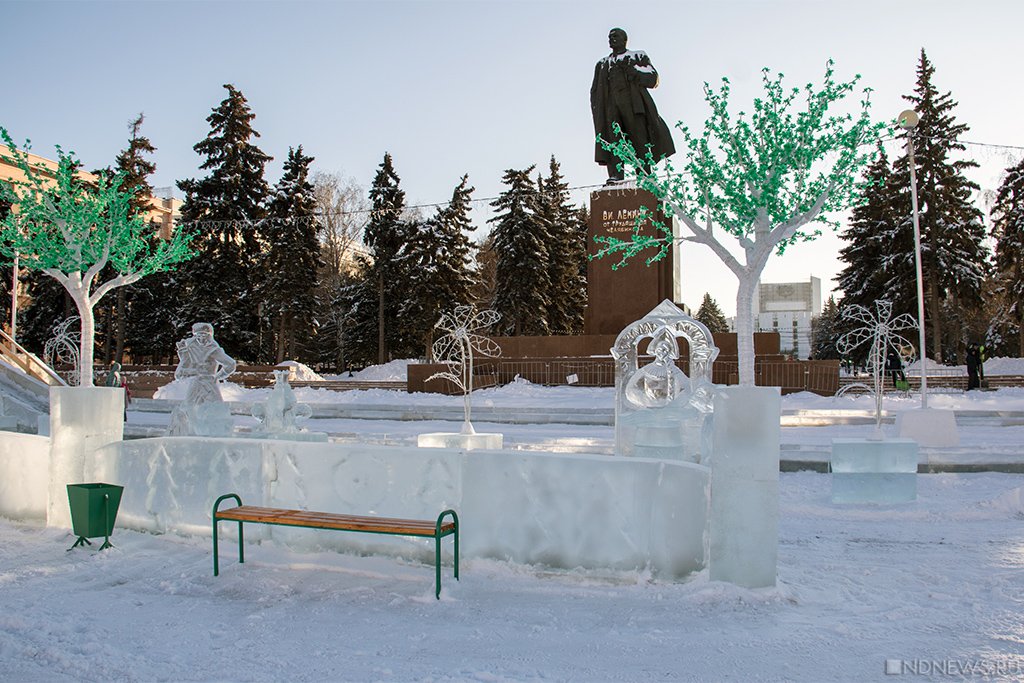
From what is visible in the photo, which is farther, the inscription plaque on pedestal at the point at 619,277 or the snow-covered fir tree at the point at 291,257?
the snow-covered fir tree at the point at 291,257

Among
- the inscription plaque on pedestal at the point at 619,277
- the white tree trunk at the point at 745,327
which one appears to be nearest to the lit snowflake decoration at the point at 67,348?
the inscription plaque on pedestal at the point at 619,277

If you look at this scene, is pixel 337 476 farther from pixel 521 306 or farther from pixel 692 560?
pixel 521 306

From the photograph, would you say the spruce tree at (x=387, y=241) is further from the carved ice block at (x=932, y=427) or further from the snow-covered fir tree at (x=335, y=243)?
the carved ice block at (x=932, y=427)

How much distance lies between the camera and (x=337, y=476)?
6.88 metres

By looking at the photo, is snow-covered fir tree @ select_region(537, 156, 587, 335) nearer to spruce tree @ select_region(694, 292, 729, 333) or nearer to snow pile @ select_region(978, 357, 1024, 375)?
snow pile @ select_region(978, 357, 1024, 375)

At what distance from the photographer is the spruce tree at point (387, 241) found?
4362cm

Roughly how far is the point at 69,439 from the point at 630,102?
22003 mm

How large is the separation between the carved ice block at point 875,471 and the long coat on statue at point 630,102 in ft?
59.9

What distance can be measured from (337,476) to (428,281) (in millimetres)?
35931

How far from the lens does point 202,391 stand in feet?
43.2

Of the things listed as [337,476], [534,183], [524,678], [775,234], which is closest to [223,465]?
[337,476]

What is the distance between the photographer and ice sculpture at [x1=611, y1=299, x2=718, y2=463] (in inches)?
408
